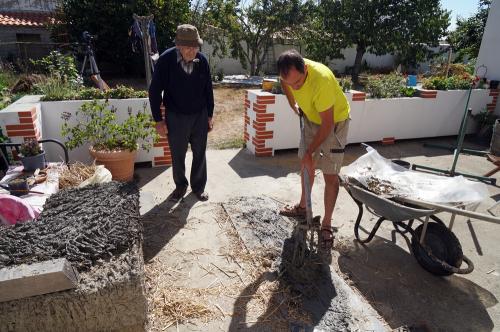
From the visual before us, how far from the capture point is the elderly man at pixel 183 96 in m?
3.35

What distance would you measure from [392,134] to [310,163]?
4.19 m

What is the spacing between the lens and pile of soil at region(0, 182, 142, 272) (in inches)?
76.0

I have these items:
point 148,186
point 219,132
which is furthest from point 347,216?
point 219,132

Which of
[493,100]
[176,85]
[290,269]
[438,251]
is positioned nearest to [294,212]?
[290,269]

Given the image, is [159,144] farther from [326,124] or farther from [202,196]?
[326,124]

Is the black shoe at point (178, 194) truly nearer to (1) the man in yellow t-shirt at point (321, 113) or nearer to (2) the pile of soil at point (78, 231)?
(2) the pile of soil at point (78, 231)

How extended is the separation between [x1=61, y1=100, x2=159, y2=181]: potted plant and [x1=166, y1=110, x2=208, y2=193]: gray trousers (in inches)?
30.8

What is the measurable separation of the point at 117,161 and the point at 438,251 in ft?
11.7

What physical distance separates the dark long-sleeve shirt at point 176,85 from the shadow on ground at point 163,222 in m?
1.01

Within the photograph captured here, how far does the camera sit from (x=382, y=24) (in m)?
13.8

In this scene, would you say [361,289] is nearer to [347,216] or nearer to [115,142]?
[347,216]

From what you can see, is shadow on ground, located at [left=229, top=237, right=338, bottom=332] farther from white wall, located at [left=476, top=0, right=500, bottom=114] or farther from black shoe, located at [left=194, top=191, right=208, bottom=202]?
white wall, located at [left=476, top=0, right=500, bottom=114]

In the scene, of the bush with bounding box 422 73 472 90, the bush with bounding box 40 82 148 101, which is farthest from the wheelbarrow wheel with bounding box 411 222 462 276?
the bush with bounding box 422 73 472 90

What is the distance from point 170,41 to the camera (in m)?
13.0
